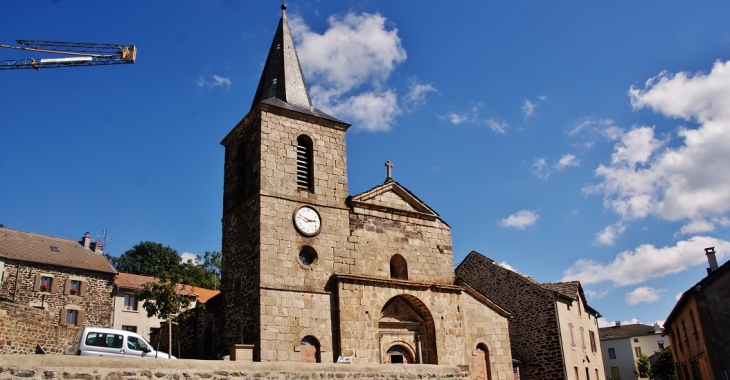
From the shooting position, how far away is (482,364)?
68.5ft

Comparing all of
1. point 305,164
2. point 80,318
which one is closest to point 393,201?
point 305,164

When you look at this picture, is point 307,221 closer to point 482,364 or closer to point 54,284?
point 482,364

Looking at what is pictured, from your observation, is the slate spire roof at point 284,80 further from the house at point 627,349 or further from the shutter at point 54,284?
the house at point 627,349

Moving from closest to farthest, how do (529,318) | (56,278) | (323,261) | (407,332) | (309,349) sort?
(309,349), (323,261), (407,332), (529,318), (56,278)

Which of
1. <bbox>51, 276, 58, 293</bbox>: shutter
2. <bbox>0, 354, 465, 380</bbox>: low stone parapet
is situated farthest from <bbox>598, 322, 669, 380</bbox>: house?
<bbox>0, 354, 465, 380</bbox>: low stone parapet

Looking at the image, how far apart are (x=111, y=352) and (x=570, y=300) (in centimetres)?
1983

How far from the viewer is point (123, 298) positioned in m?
33.2

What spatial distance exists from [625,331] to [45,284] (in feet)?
152

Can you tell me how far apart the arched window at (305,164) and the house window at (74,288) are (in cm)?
1862

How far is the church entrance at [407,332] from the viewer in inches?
738

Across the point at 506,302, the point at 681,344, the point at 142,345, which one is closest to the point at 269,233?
the point at 142,345

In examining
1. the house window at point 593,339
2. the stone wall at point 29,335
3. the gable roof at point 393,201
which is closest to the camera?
the stone wall at point 29,335

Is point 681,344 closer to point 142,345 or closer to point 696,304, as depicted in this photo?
point 696,304

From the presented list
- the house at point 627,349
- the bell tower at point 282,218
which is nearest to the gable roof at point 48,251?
the bell tower at point 282,218
